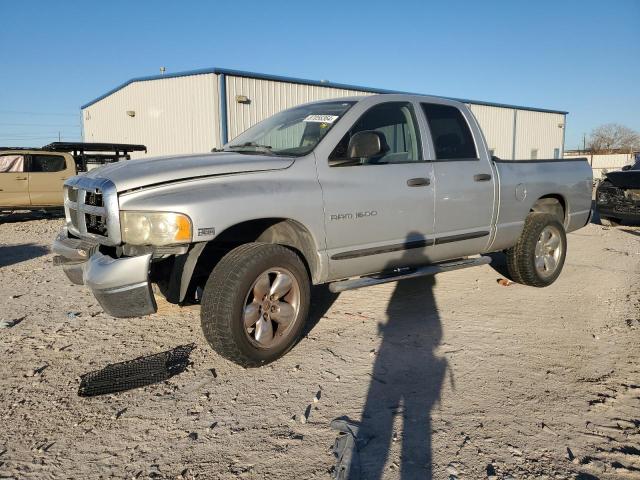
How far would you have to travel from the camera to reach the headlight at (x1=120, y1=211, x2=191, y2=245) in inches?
124

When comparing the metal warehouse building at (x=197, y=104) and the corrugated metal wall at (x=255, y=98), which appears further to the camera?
the corrugated metal wall at (x=255, y=98)

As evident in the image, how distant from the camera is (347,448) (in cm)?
250

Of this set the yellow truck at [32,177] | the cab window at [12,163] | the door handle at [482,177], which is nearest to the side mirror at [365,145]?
the door handle at [482,177]

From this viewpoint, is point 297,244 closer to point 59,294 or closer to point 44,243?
point 59,294

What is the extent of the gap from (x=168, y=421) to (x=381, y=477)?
126 cm

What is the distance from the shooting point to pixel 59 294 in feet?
18.1

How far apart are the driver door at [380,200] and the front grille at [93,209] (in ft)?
4.87

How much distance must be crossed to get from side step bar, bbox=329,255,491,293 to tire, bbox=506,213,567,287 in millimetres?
691

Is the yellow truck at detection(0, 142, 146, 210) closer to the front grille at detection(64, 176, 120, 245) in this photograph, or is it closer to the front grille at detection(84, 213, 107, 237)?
the front grille at detection(64, 176, 120, 245)

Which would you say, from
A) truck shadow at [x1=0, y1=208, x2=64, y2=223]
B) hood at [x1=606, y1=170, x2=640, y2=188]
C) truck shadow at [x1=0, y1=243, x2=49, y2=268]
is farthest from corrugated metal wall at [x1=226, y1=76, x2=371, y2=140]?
hood at [x1=606, y1=170, x2=640, y2=188]

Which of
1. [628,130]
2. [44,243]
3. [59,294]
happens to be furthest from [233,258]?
[628,130]

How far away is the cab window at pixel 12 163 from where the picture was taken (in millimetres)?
11695

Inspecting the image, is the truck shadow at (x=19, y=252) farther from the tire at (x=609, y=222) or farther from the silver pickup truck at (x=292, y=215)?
the tire at (x=609, y=222)

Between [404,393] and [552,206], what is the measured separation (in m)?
3.87
